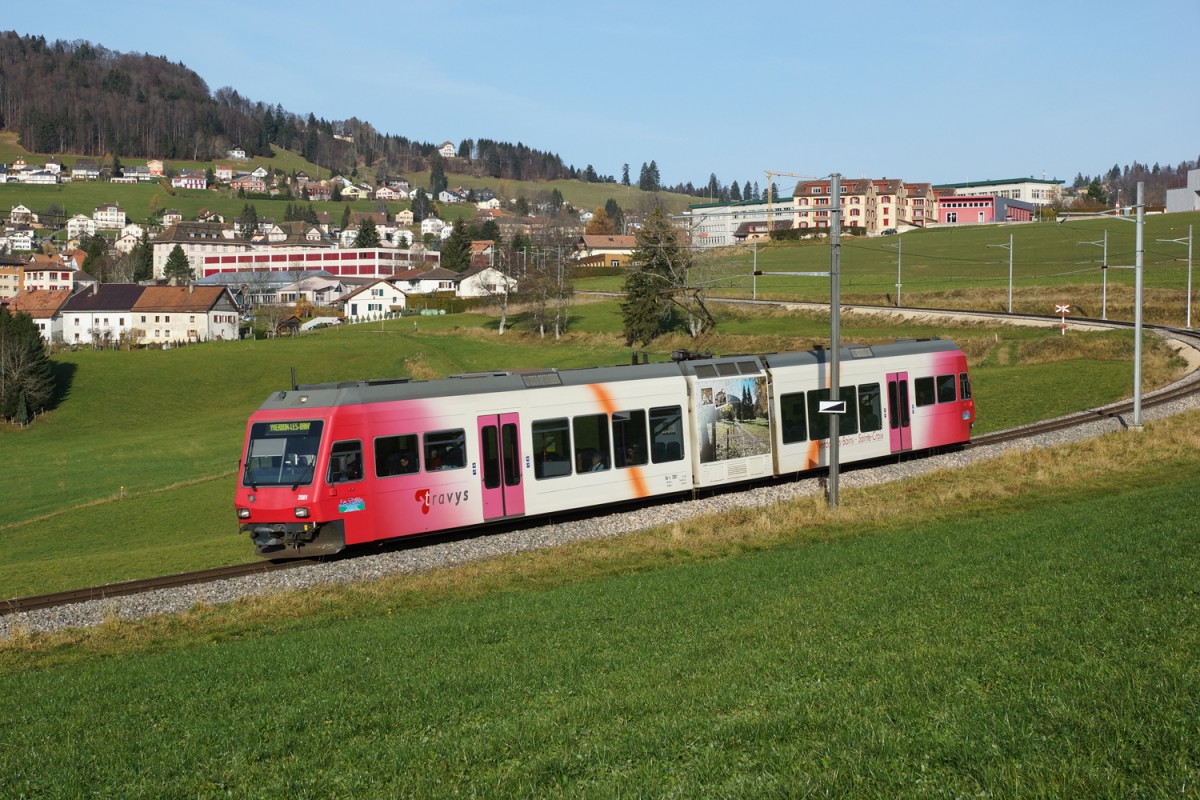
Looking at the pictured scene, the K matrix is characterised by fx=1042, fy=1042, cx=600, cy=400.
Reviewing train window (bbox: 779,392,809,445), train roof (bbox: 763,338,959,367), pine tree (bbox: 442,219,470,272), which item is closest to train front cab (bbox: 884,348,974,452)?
train roof (bbox: 763,338,959,367)

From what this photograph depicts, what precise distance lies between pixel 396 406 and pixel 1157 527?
14.2 m

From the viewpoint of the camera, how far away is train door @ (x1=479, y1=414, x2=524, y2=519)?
2286 centimetres

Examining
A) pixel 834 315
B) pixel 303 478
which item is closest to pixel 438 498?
pixel 303 478

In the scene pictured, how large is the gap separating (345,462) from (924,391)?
1922cm

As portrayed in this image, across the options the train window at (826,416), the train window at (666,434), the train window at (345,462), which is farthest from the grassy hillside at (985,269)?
the train window at (345,462)

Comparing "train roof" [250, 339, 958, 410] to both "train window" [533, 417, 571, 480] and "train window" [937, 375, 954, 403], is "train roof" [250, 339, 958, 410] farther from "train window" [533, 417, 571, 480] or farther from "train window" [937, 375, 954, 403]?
"train window" [937, 375, 954, 403]

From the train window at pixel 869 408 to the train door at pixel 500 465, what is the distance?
1181 cm

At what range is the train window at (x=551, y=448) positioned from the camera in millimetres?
23766

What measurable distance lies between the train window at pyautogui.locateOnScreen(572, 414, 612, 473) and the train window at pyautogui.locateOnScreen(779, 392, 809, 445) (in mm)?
5996

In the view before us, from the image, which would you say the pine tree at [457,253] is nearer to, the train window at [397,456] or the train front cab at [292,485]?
the train window at [397,456]

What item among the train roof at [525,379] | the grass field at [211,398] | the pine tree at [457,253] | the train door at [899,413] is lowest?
the grass field at [211,398]

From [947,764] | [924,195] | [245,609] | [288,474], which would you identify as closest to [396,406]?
[288,474]

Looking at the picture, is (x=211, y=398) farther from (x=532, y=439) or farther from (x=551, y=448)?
(x=532, y=439)

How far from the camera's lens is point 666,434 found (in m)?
26.2
